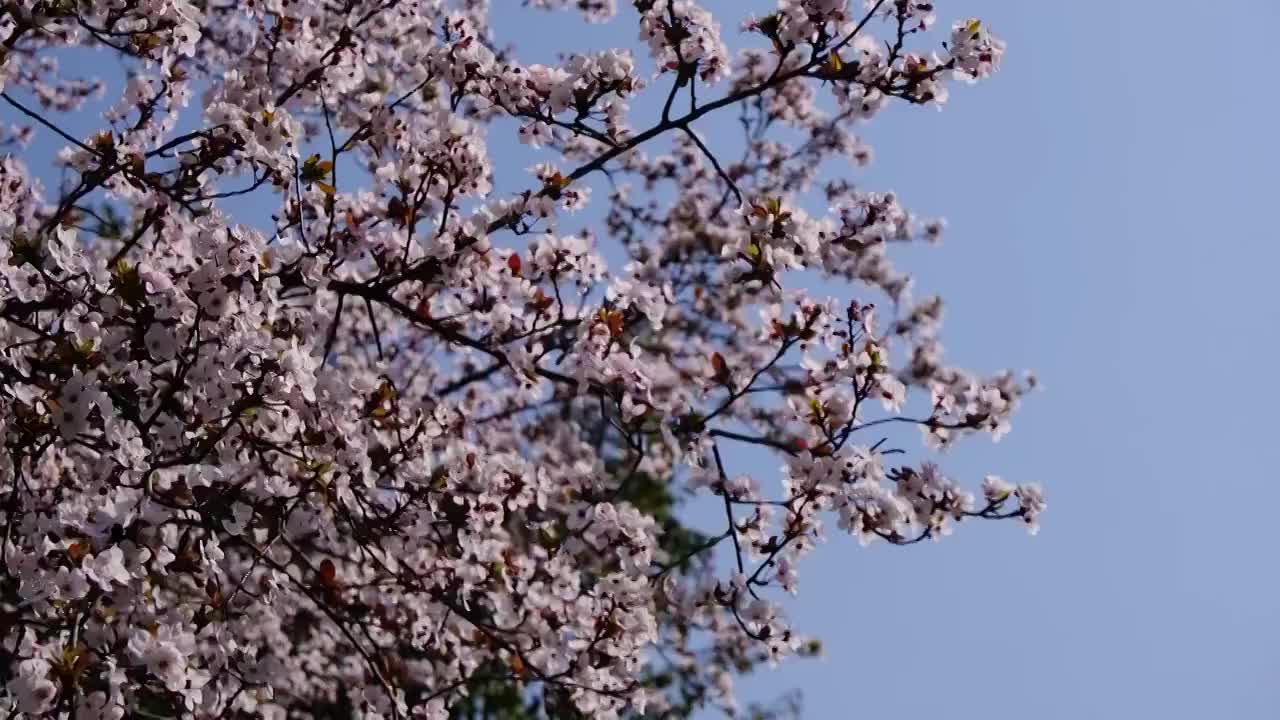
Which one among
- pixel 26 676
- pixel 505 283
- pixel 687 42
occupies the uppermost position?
pixel 687 42

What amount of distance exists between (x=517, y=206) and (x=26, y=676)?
7.25 feet

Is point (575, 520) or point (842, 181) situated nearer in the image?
point (575, 520)

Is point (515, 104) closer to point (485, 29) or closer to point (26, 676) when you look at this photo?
point (26, 676)

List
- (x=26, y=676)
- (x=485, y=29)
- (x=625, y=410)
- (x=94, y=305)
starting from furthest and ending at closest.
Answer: (x=485, y=29), (x=625, y=410), (x=94, y=305), (x=26, y=676)

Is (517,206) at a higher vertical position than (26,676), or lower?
higher

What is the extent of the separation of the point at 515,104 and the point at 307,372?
4.68 ft

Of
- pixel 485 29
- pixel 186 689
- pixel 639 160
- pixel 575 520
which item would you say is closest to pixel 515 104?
pixel 575 520

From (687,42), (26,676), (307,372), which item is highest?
(687,42)

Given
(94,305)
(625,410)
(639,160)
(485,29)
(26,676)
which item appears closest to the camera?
(26,676)

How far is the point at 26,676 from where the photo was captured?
11.3 ft

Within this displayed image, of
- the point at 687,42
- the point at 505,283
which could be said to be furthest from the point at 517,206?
the point at 687,42

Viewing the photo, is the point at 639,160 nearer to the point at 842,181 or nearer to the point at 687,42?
the point at 842,181

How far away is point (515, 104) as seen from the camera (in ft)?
15.7

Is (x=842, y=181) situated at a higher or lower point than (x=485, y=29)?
higher
